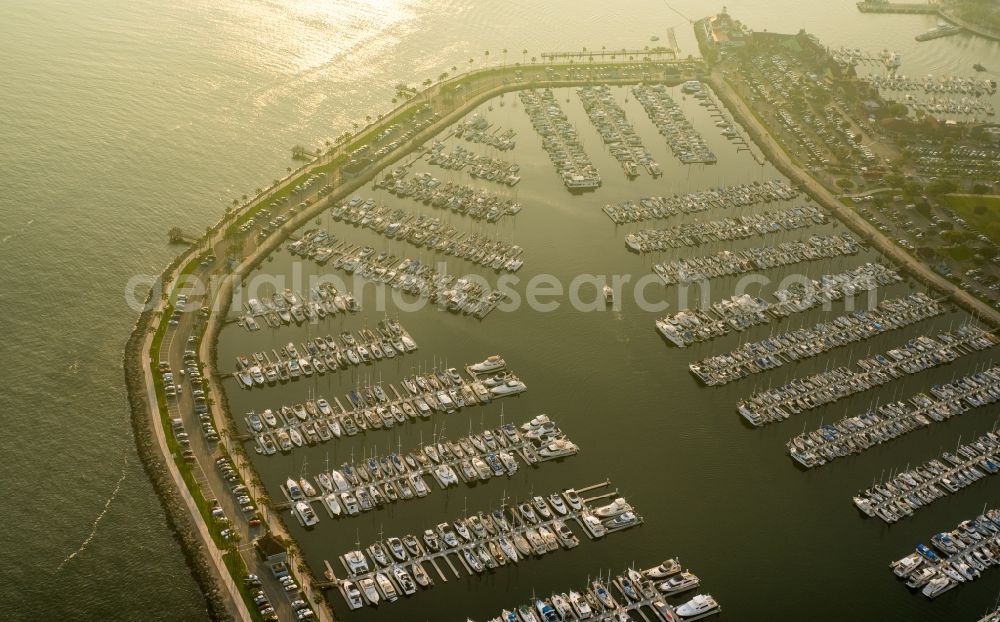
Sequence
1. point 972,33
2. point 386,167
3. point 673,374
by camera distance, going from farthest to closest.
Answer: point 972,33, point 386,167, point 673,374

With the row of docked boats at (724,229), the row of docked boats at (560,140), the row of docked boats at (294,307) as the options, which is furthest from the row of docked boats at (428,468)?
the row of docked boats at (560,140)

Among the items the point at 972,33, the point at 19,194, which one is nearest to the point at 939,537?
the point at 19,194

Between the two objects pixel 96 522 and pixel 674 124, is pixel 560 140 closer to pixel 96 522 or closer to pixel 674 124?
pixel 674 124

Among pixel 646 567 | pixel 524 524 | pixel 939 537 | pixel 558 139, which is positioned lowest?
pixel 939 537

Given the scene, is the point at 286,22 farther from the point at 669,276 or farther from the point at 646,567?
the point at 646,567

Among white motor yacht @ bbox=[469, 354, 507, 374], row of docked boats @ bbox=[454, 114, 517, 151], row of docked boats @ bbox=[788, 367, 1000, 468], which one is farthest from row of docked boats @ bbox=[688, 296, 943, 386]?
row of docked boats @ bbox=[454, 114, 517, 151]

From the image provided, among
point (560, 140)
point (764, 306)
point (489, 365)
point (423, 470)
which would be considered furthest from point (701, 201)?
point (423, 470)
